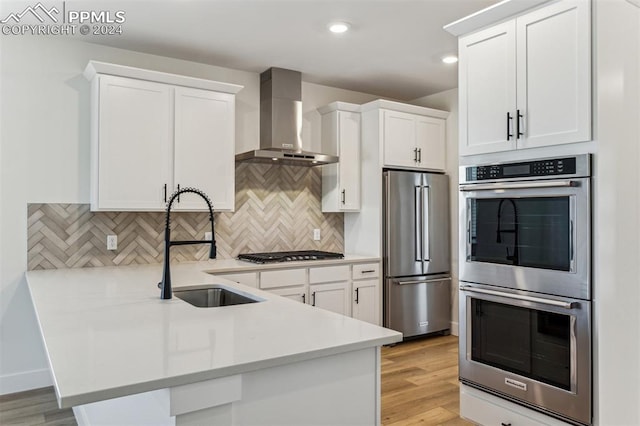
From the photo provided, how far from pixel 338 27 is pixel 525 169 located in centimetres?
173

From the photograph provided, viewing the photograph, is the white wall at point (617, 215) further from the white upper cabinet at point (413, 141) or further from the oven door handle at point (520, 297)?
the white upper cabinet at point (413, 141)

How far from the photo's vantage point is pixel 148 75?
3496 millimetres

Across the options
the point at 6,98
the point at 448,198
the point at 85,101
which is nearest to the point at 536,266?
the point at 448,198

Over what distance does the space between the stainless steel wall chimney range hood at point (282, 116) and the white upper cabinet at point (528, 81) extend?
5.87 ft

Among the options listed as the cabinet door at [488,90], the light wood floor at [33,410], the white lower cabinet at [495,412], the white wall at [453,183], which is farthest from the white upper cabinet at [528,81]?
the light wood floor at [33,410]

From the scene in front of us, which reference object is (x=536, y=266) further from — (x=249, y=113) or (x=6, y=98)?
(x=6, y=98)

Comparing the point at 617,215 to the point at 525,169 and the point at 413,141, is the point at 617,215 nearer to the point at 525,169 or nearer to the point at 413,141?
the point at 525,169

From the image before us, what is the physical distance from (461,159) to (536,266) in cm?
79

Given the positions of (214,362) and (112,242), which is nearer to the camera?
(214,362)

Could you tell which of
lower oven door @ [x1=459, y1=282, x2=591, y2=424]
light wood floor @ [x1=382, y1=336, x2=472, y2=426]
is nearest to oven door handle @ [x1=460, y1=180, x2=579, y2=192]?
lower oven door @ [x1=459, y1=282, x2=591, y2=424]

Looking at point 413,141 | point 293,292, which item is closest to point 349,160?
point 413,141

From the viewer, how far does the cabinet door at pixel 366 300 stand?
14.1ft

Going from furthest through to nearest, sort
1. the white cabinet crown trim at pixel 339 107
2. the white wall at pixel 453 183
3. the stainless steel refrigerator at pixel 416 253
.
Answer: the white wall at pixel 453 183, the white cabinet crown trim at pixel 339 107, the stainless steel refrigerator at pixel 416 253

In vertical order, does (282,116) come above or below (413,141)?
above
